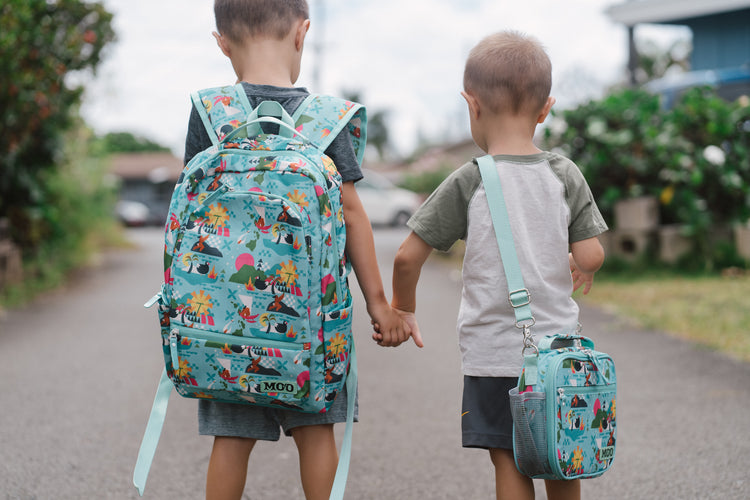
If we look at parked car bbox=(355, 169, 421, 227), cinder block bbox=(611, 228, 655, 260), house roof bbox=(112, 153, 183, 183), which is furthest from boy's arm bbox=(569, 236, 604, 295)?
house roof bbox=(112, 153, 183, 183)

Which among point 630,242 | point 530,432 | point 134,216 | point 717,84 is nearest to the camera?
point 530,432

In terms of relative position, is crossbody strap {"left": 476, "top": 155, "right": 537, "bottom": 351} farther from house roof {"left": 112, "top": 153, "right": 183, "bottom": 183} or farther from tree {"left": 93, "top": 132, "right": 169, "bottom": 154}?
tree {"left": 93, "top": 132, "right": 169, "bottom": 154}

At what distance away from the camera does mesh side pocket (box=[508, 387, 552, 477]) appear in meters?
1.95

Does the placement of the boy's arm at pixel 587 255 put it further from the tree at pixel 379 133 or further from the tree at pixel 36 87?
the tree at pixel 379 133

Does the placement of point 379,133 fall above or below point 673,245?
below

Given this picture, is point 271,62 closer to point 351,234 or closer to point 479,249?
point 351,234

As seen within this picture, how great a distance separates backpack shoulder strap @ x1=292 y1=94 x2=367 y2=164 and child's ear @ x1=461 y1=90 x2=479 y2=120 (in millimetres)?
288

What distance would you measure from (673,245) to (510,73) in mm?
Result: 6798

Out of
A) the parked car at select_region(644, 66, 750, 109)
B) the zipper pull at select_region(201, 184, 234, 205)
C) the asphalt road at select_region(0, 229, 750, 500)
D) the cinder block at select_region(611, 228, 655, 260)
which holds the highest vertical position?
the zipper pull at select_region(201, 184, 234, 205)

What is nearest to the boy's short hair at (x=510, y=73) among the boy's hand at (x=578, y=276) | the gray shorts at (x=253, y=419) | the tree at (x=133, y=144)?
the boy's hand at (x=578, y=276)

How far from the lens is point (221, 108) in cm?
217

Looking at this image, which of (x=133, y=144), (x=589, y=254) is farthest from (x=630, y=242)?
(x=133, y=144)

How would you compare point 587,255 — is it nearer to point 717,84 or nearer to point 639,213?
point 639,213

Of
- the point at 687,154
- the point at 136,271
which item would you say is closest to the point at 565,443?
the point at 687,154
